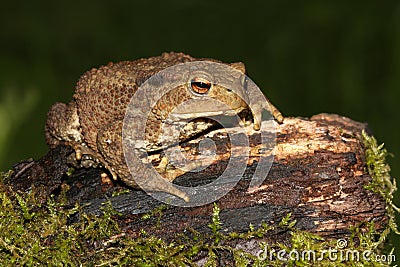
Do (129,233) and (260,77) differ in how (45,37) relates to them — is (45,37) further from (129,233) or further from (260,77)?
(129,233)

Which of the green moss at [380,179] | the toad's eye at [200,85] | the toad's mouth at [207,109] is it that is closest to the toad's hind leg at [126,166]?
the toad's mouth at [207,109]

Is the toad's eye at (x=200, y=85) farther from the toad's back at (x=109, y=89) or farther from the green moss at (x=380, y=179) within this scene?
the green moss at (x=380, y=179)

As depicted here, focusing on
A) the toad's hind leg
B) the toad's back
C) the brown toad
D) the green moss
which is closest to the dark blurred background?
the green moss

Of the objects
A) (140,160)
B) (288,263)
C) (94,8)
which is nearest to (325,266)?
(288,263)

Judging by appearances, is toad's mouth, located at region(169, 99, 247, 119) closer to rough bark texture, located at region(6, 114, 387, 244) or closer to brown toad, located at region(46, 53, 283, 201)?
brown toad, located at region(46, 53, 283, 201)

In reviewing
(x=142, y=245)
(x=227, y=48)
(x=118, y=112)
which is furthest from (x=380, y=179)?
(x=227, y=48)

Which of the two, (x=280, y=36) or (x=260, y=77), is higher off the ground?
(x=280, y=36)

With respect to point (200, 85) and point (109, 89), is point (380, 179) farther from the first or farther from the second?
point (109, 89)

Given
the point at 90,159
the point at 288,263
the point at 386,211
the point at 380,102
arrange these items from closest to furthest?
the point at 288,263, the point at 386,211, the point at 90,159, the point at 380,102
